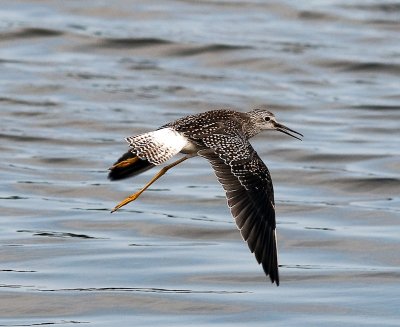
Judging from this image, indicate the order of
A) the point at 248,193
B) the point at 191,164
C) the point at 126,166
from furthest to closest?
the point at 191,164 < the point at 126,166 < the point at 248,193

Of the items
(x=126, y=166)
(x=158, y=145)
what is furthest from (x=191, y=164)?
(x=158, y=145)

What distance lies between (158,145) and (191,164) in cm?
675

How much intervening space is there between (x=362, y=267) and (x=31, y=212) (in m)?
3.70

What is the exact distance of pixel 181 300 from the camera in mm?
10781

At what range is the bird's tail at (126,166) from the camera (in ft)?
34.4

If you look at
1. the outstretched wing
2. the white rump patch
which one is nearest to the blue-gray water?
the outstretched wing

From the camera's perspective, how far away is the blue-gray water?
10852 mm

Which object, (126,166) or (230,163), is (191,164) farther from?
(230,163)

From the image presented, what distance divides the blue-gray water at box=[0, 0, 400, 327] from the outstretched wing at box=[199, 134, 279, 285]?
3.01 ft

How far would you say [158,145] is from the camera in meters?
9.95

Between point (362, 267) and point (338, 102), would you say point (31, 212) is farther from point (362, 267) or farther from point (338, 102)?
point (338, 102)

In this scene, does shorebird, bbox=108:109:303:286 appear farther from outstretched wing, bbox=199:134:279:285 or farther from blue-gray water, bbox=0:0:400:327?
blue-gray water, bbox=0:0:400:327

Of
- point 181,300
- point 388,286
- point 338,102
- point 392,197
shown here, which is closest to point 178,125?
point 181,300

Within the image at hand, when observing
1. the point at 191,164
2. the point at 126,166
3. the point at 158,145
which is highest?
the point at 158,145
